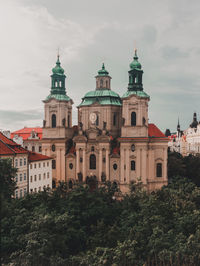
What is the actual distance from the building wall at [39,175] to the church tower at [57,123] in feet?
28.1

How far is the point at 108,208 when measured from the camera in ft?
118

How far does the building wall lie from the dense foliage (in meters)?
11.1

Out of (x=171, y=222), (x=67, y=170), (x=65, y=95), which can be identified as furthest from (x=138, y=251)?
(x=65, y=95)

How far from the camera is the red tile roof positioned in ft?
193

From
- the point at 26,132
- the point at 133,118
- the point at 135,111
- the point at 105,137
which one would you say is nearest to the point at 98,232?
the point at 105,137

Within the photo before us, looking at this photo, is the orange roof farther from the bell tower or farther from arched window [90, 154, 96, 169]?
arched window [90, 154, 96, 169]

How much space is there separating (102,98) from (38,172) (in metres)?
21.4

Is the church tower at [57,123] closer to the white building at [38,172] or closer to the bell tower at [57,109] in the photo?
the bell tower at [57,109]

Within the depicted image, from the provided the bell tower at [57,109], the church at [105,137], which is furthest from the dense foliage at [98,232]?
the bell tower at [57,109]

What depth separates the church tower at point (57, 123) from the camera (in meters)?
62.4

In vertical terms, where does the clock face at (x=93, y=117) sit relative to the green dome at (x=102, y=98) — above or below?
below

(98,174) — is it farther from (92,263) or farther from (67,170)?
(92,263)

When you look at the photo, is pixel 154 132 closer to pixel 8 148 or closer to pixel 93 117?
pixel 93 117

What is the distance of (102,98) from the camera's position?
6338cm
